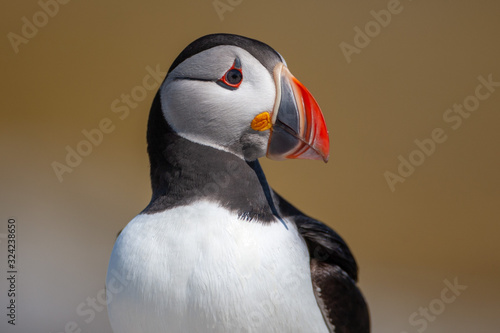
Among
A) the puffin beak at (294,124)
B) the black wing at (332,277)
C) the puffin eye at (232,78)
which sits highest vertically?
the puffin eye at (232,78)

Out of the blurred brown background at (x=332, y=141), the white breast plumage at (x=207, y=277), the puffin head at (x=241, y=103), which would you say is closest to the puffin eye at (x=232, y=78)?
the puffin head at (x=241, y=103)

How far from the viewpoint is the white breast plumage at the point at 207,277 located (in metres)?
1.41

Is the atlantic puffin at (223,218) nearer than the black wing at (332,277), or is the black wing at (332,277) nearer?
the atlantic puffin at (223,218)

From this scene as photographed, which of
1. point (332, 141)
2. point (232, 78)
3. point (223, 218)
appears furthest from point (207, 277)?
point (332, 141)

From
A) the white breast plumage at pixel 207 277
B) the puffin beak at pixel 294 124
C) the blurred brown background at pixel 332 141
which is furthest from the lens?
the blurred brown background at pixel 332 141

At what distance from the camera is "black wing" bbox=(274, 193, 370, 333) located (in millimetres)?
1581

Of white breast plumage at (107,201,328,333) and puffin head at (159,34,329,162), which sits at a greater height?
puffin head at (159,34,329,162)

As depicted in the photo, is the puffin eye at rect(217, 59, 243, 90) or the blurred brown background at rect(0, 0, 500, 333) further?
the blurred brown background at rect(0, 0, 500, 333)

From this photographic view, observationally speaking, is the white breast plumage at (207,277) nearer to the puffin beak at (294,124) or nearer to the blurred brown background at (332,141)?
the puffin beak at (294,124)

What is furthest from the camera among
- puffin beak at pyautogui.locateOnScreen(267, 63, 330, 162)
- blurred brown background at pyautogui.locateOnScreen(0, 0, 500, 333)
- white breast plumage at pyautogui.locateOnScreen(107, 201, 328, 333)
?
blurred brown background at pyautogui.locateOnScreen(0, 0, 500, 333)

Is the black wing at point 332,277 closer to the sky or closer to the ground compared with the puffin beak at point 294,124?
closer to the ground

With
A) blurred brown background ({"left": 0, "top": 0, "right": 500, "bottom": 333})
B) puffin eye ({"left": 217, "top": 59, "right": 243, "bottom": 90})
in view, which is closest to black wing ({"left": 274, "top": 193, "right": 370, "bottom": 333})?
puffin eye ({"left": 217, "top": 59, "right": 243, "bottom": 90})

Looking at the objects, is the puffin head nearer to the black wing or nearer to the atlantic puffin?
the atlantic puffin

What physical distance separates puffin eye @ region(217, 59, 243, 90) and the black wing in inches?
14.6
